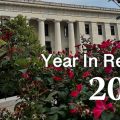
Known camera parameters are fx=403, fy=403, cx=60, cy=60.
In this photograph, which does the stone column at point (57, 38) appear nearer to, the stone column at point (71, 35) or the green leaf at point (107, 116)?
the stone column at point (71, 35)

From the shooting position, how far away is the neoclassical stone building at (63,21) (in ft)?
160

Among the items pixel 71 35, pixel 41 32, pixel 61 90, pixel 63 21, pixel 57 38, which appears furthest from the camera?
pixel 63 21

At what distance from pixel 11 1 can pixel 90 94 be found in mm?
44777

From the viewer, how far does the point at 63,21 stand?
5350 cm

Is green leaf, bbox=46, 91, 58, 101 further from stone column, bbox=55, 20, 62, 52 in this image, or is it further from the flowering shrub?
stone column, bbox=55, 20, 62, 52

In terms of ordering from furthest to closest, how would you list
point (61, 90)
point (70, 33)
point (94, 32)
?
point (94, 32) → point (70, 33) → point (61, 90)

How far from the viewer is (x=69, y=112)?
307 cm

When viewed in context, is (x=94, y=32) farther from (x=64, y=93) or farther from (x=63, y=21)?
(x=64, y=93)

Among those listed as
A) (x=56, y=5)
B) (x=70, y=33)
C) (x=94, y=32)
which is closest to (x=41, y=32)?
(x=56, y=5)

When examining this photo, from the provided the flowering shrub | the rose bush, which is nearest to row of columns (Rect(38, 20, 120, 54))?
the rose bush

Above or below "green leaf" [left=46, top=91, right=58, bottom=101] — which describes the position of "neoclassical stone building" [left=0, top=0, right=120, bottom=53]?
above

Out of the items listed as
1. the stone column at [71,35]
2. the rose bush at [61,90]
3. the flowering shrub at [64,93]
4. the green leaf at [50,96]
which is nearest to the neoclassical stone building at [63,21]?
the stone column at [71,35]

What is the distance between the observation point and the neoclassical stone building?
4862 centimetres

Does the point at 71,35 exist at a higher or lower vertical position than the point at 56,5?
lower
